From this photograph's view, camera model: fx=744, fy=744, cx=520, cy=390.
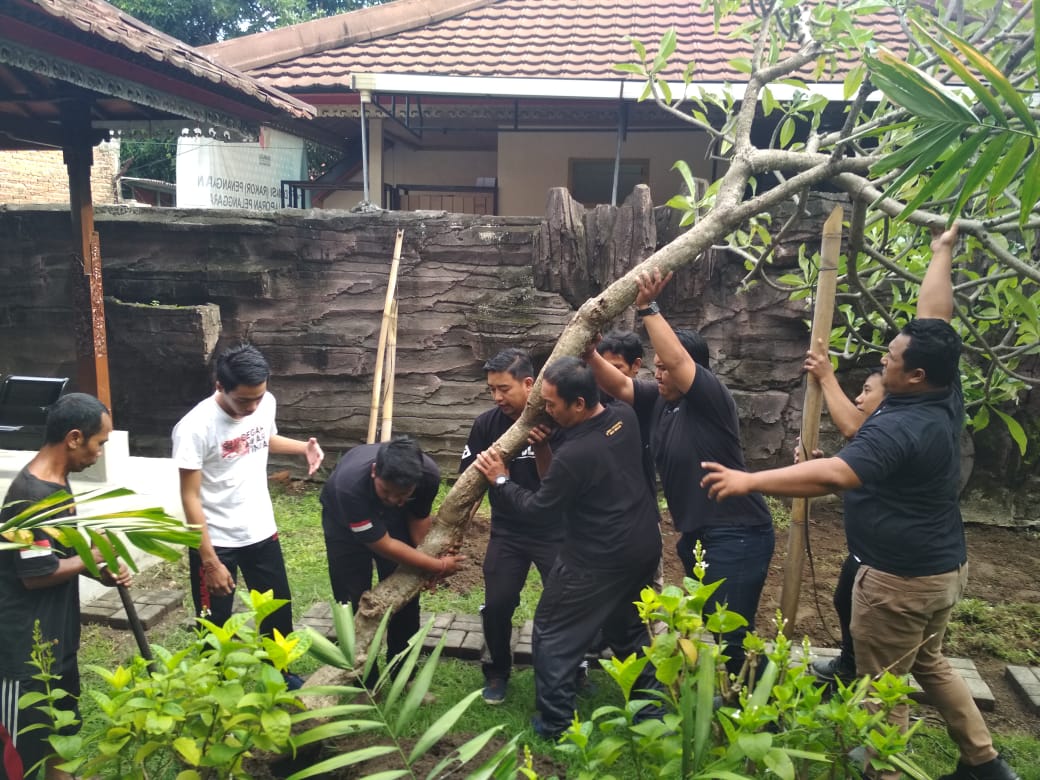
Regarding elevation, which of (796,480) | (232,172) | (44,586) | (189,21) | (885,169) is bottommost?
(44,586)

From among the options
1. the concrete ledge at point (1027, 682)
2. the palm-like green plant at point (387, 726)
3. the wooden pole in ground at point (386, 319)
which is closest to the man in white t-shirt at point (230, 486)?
the palm-like green plant at point (387, 726)

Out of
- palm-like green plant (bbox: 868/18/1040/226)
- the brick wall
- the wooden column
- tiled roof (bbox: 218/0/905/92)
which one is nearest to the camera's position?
palm-like green plant (bbox: 868/18/1040/226)

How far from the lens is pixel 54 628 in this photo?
8.29 ft

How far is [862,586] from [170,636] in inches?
140

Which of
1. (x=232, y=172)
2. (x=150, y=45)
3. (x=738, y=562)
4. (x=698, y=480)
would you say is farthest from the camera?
(x=232, y=172)

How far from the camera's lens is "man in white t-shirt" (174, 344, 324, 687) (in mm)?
3279

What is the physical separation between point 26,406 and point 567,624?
4.60 meters

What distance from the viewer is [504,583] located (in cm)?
358

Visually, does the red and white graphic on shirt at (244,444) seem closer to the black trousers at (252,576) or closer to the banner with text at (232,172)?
the black trousers at (252,576)

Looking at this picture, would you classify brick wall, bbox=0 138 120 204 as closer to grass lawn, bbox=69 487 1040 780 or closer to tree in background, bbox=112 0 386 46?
tree in background, bbox=112 0 386 46

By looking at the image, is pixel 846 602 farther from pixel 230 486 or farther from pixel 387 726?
pixel 230 486

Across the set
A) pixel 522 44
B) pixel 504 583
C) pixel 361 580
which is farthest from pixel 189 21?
pixel 504 583

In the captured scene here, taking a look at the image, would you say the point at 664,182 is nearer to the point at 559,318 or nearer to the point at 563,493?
the point at 559,318

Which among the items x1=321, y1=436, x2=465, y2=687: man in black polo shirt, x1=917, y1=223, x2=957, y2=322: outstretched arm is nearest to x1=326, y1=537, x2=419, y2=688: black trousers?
x1=321, y1=436, x2=465, y2=687: man in black polo shirt
